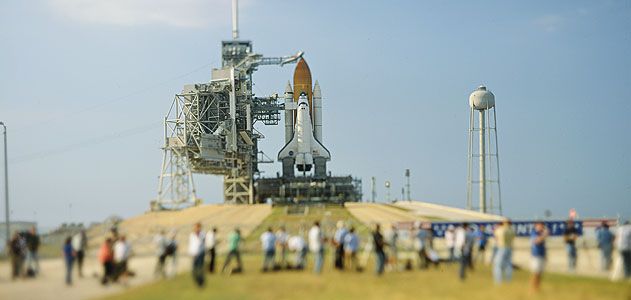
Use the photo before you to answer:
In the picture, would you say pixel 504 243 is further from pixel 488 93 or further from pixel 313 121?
pixel 313 121

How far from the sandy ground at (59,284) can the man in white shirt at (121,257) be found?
1.64ft

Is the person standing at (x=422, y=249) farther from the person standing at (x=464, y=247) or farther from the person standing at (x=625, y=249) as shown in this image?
the person standing at (x=625, y=249)

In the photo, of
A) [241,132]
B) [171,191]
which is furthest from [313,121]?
[171,191]

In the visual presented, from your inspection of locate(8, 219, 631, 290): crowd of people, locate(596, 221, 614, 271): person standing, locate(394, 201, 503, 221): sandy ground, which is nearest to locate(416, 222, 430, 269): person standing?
locate(8, 219, 631, 290): crowd of people

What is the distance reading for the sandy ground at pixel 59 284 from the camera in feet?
83.7

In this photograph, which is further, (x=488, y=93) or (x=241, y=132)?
(x=241, y=132)

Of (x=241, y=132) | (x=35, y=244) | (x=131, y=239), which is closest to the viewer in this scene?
(x=35, y=244)

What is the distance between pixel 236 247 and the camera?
102 feet

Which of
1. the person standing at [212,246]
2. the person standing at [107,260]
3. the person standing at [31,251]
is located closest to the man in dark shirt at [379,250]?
the person standing at [212,246]

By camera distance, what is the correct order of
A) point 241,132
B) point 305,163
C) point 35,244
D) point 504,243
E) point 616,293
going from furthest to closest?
point 305,163 → point 241,132 → point 35,244 → point 504,243 → point 616,293

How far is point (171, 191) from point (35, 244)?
6607cm

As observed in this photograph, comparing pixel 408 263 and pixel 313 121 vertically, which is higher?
pixel 313 121

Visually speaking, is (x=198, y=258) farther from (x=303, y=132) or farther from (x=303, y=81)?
(x=303, y=81)

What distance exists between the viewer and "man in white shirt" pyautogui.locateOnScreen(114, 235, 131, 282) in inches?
1100
